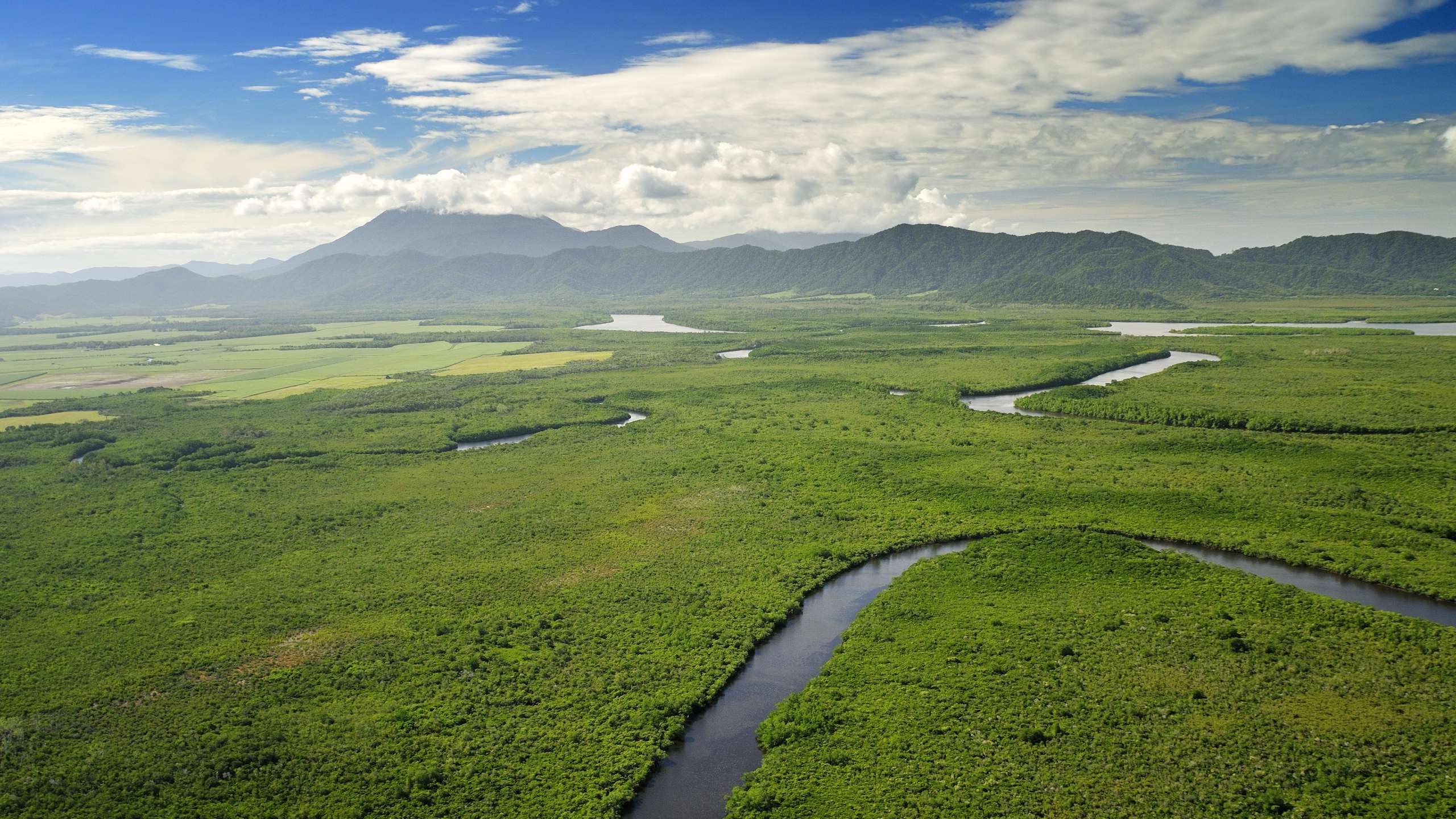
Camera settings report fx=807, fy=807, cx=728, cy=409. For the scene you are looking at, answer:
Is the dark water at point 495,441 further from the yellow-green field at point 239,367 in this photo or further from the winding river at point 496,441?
the yellow-green field at point 239,367

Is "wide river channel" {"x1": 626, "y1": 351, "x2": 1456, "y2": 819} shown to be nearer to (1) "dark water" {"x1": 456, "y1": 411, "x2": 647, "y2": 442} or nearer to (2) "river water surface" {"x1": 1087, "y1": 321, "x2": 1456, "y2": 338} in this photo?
(1) "dark water" {"x1": 456, "y1": 411, "x2": 647, "y2": 442}

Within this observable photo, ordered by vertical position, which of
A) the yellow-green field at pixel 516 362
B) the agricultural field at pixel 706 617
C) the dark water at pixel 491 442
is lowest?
the agricultural field at pixel 706 617

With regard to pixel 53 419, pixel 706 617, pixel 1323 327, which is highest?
pixel 1323 327

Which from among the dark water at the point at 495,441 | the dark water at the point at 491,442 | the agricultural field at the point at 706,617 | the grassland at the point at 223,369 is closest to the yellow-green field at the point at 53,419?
the grassland at the point at 223,369

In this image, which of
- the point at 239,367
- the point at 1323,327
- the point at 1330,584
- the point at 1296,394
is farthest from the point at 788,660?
the point at 1323,327

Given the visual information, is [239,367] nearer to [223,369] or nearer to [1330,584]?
[223,369]
